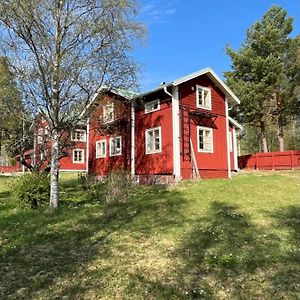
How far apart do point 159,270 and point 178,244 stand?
1903 mm

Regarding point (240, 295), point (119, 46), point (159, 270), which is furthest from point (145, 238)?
point (119, 46)

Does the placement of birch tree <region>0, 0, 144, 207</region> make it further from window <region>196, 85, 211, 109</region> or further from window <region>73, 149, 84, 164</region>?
window <region>73, 149, 84, 164</region>

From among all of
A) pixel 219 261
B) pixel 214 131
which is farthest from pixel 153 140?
pixel 219 261

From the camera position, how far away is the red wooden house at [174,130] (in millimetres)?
21344

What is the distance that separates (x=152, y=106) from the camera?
76.0 ft

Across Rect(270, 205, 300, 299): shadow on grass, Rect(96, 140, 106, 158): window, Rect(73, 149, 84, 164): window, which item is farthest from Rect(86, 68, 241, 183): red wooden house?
Rect(73, 149, 84, 164): window

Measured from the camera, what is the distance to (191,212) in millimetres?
12695

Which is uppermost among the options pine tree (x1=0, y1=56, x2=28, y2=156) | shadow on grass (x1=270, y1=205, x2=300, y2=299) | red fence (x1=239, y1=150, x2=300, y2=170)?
pine tree (x1=0, y1=56, x2=28, y2=156)

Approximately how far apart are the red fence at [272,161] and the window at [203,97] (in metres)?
12.3

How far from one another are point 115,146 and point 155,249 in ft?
58.7

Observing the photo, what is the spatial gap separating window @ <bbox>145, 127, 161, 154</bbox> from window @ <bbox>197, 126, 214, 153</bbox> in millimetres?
2506

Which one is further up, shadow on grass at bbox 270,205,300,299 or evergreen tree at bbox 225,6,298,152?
evergreen tree at bbox 225,6,298,152

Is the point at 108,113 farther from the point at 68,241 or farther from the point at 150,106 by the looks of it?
the point at 68,241

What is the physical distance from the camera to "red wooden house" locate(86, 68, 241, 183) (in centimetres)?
2134
